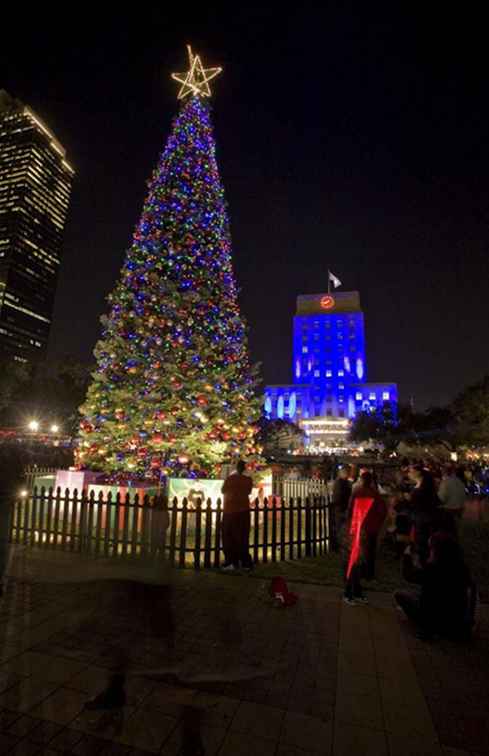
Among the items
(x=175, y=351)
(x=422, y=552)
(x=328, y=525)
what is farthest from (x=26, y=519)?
(x=422, y=552)

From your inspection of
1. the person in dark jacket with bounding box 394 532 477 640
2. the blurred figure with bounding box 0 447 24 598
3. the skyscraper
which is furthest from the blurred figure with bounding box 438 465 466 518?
the skyscraper

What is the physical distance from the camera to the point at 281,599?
5.23 m

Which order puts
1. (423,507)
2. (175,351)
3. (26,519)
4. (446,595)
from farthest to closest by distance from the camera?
(175,351) < (26,519) < (423,507) < (446,595)

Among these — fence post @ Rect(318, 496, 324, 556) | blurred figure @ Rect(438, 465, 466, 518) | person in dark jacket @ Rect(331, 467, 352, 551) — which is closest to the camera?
blurred figure @ Rect(438, 465, 466, 518)

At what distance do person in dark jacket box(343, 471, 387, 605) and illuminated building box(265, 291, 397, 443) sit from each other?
111 meters

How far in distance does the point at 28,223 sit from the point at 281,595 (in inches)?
5783

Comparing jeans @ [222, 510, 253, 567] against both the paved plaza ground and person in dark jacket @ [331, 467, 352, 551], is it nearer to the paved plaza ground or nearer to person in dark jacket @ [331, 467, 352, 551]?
the paved plaza ground

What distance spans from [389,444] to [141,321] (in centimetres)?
5618

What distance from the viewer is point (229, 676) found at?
3535 mm

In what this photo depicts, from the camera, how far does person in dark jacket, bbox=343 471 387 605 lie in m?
5.44

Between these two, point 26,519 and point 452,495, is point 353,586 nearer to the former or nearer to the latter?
point 452,495

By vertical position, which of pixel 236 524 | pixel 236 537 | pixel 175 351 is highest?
pixel 175 351

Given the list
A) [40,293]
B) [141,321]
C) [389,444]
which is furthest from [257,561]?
[40,293]

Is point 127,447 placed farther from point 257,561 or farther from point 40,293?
point 40,293
